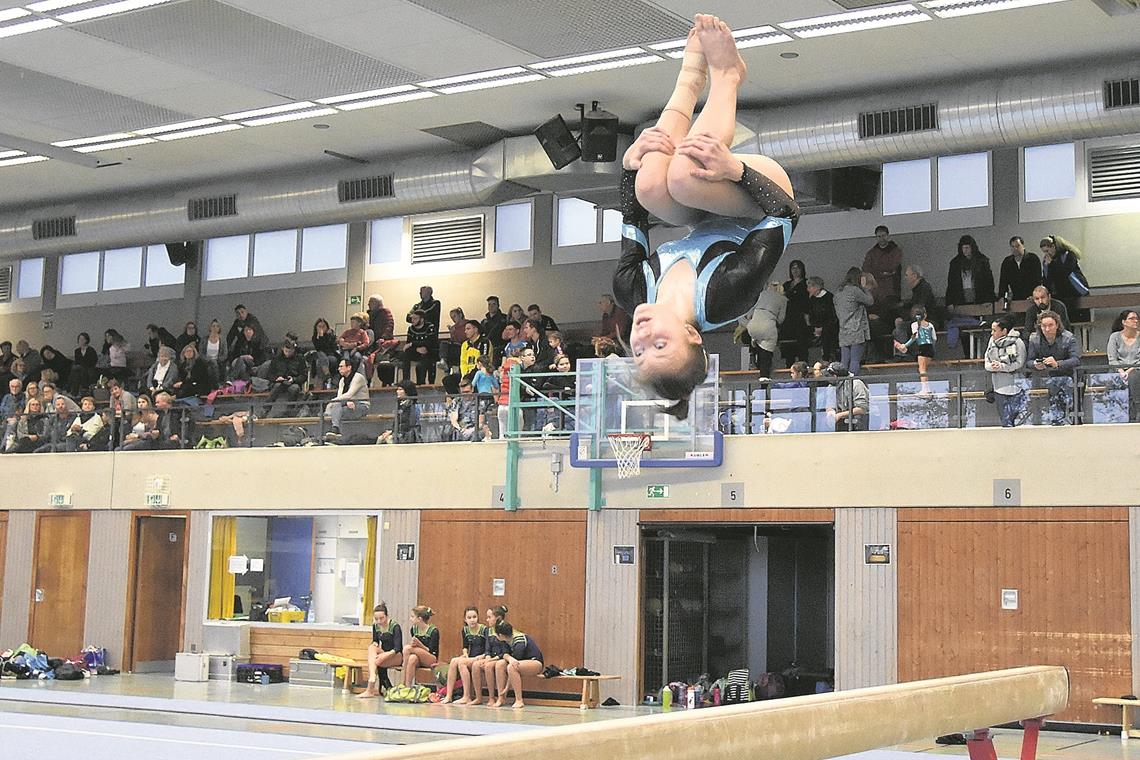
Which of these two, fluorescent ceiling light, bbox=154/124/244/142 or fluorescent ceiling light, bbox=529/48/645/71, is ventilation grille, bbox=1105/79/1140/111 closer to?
fluorescent ceiling light, bbox=529/48/645/71

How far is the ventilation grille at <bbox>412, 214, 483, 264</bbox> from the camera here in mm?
25031

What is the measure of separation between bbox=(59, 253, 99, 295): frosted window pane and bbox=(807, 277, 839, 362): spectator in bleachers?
16.4m

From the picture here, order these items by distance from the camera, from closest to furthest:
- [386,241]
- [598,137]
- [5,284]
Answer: [598,137]
[386,241]
[5,284]

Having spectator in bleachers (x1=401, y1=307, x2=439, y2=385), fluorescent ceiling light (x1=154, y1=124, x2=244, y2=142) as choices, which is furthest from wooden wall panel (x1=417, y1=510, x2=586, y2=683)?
fluorescent ceiling light (x1=154, y1=124, x2=244, y2=142)

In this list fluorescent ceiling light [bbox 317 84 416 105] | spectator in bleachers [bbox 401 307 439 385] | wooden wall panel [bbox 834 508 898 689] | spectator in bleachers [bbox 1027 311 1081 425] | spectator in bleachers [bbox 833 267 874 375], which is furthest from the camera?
spectator in bleachers [bbox 401 307 439 385]

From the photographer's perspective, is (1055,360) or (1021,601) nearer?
(1055,360)

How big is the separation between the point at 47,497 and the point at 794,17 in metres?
14.7

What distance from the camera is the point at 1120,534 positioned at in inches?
621

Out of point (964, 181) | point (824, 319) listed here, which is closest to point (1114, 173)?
point (964, 181)

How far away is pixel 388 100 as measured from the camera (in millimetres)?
18391

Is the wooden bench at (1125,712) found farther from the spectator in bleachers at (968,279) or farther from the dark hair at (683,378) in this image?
the dark hair at (683,378)

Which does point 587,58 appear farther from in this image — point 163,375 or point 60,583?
point 60,583

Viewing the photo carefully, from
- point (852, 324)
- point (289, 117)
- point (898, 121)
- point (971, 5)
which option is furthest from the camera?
point (289, 117)

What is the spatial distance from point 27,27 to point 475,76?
508 centimetres
